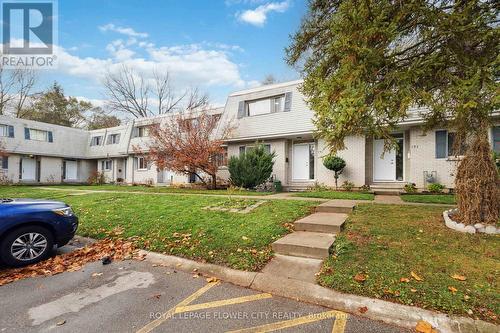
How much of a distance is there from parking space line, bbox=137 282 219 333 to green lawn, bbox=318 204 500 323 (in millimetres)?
1558

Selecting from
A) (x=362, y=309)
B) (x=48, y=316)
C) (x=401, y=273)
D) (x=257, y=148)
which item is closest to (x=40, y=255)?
(x=48, y=316)

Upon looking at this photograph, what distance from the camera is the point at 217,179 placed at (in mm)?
16703

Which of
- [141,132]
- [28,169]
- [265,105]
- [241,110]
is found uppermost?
[265,105]

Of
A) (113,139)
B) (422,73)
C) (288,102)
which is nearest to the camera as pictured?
(422,73)

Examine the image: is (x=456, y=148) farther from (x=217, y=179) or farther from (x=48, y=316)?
(x=217, y=179)

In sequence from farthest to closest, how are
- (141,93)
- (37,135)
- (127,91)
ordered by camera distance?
(141,93) < (127,91) < (37,135)

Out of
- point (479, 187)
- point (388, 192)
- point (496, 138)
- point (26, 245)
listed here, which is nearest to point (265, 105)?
point (388, 192)

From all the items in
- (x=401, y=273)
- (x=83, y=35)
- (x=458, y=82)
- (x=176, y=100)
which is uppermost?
(x=176, y=100)

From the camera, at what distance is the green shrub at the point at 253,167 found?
13250 mm

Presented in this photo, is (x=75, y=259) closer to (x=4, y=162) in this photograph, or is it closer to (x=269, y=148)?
(x=269, y=148)

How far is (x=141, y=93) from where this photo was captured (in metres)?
33.3

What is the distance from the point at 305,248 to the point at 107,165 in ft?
88.7

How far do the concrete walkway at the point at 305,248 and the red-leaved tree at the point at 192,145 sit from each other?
364 inches

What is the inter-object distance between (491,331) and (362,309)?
43.7 inches
